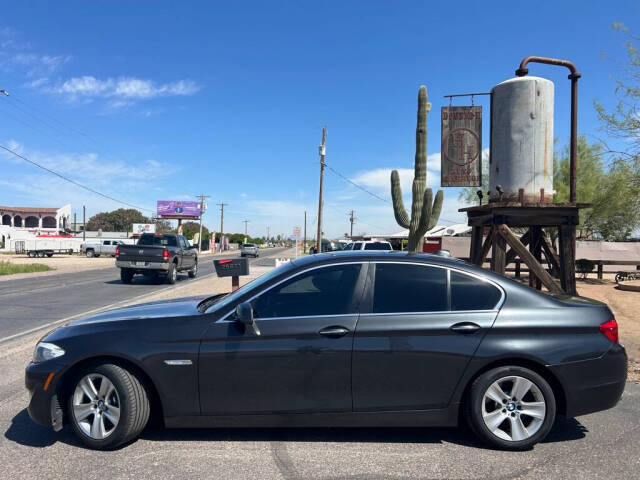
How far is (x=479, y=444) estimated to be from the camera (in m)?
3.61

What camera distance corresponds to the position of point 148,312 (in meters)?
3.90

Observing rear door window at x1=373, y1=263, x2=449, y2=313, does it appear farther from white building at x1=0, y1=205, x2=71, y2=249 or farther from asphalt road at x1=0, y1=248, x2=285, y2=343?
white building at x1=0, y1=205, x2=71, y2=249

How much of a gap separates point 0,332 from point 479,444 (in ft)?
25.9

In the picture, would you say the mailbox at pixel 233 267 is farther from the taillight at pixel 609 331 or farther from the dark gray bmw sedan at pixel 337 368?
the taillight at pixel 609 331

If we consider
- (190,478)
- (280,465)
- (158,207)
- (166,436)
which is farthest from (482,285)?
(158,207)

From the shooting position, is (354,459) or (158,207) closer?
(354,459)

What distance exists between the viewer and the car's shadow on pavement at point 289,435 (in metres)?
3.64

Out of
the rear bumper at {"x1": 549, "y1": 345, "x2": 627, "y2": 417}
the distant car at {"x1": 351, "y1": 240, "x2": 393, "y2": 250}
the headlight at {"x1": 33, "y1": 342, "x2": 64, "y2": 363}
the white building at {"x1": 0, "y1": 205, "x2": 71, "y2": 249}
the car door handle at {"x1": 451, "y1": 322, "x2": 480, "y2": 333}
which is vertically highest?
the white building at {"x1": 0, "y1": 205, "x2": 71, "y2": 249}

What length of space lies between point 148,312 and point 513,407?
3026mm

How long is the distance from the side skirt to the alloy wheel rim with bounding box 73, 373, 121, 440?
429 mm

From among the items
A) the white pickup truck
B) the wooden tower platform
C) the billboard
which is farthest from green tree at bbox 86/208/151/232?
the wooden tower platform

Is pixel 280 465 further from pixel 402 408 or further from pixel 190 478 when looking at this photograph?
pixel 402 408

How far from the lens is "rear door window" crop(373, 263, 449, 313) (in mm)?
3602

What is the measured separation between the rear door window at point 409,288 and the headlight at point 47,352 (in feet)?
8.01
